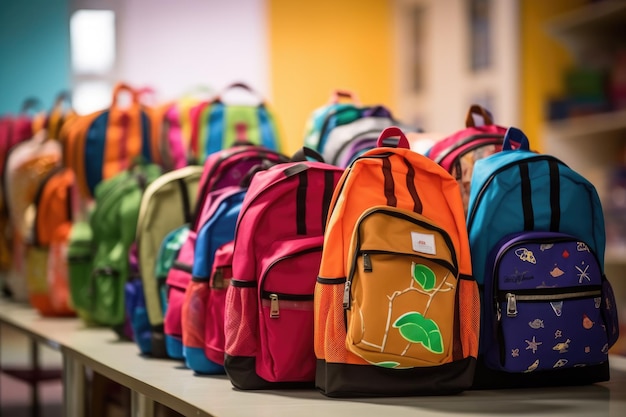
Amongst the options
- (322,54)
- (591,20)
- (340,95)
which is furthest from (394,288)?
(322,54)

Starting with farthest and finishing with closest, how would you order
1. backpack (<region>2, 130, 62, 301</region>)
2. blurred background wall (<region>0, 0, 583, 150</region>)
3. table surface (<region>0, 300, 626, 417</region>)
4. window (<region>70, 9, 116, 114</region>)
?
window (<region>70, 9, 116, 114</region>) < blurred background wall (<region>0, 0, 583, 150</region>) < backpack (<region>2, 130, 62, 301</region>) < table surface (<region>0, 300, 626, 417</region>)

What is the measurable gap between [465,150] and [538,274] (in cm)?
38

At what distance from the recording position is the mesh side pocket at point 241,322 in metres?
1.75

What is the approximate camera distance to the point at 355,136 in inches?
91.5

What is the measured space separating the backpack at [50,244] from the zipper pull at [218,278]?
52.3 inches

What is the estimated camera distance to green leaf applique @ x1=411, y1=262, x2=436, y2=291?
1600mm

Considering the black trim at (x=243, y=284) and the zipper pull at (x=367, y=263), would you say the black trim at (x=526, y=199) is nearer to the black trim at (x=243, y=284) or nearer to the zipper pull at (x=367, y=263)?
the zipper pull at (x=367, y=263)

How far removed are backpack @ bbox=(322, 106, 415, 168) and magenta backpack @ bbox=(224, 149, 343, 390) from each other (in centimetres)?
47

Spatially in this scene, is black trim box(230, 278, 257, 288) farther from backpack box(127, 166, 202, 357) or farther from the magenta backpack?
backpack box(127, 166, 202, 357)

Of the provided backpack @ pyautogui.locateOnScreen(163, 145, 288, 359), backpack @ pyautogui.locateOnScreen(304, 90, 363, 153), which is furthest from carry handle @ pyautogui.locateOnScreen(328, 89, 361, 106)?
backpack @ pyautogui.locateOnScreen(163, 145, 288, 359)

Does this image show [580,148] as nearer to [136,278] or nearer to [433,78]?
[433,78]

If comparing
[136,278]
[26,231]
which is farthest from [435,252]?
[26,231]

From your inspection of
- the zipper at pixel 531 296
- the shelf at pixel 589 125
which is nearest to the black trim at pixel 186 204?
the zipper at pixel 531 296

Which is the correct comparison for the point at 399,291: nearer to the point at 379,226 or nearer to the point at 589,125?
the point at 379,226
